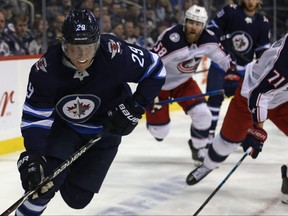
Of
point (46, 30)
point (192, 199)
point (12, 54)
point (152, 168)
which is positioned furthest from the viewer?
point (46, 30)

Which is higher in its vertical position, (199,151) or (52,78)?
(52,78)

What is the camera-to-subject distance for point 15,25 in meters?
5.04

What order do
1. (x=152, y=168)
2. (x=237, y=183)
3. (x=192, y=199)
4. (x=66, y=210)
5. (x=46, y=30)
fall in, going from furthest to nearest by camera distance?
(x=46, y=30) < (x=152, y=168) < (x=237, y=183) < (x=192, y=199) < (x=66, y=210)

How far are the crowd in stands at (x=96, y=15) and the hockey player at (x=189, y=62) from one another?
1.00 meters

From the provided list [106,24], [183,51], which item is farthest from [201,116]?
[106,24]

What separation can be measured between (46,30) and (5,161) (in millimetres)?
1415

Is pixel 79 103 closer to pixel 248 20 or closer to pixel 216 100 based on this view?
pixel 216 100

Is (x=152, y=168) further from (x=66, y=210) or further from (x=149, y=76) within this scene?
(x=149, y=76)

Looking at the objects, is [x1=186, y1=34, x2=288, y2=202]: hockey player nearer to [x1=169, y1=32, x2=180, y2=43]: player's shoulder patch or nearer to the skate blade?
the skate blade

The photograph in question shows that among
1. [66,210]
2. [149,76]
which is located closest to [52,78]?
[149,76]

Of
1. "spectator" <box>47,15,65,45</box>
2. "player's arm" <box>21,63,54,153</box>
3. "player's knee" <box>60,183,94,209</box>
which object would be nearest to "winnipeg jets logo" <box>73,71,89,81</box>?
"player's arm" <box>21,63,54,153</box>

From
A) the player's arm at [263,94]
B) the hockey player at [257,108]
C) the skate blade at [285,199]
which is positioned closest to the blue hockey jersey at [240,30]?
the hockey player at [257,108]

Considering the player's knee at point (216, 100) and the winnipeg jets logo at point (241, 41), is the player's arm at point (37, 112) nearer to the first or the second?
the player's knee at point (216, 100)

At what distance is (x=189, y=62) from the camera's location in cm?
417
